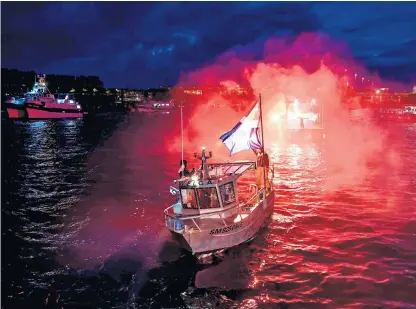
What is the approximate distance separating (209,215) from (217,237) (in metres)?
1.26

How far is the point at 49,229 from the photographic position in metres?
24.0

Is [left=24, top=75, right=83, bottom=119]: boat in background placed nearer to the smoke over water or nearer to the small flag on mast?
the smoke over water

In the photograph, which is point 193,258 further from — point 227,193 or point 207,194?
point 227,193

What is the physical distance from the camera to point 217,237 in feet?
58.9

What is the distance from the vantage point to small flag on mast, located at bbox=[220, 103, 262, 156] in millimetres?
21484

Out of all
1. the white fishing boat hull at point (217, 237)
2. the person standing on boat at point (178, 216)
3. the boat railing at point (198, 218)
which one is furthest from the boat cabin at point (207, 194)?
the white fishing boat hull at point (217, 237)

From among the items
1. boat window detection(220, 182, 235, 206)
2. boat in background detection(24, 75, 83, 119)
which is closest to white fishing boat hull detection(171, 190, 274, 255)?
boat window detection(220, 182, 235, 206)

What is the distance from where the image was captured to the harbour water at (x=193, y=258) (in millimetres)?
15641

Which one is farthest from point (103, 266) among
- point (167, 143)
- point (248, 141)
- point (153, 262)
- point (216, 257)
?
point (167, 143)

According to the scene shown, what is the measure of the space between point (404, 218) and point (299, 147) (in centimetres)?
3483

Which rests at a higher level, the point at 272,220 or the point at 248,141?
the point at 248,141

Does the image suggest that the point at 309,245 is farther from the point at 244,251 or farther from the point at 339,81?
the point at 339,81

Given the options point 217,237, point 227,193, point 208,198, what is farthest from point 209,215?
point 227,193

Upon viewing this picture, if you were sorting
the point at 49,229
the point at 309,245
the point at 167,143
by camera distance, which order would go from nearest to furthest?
the point at 309,245 < the point at 49,229 < the point at 167,143
